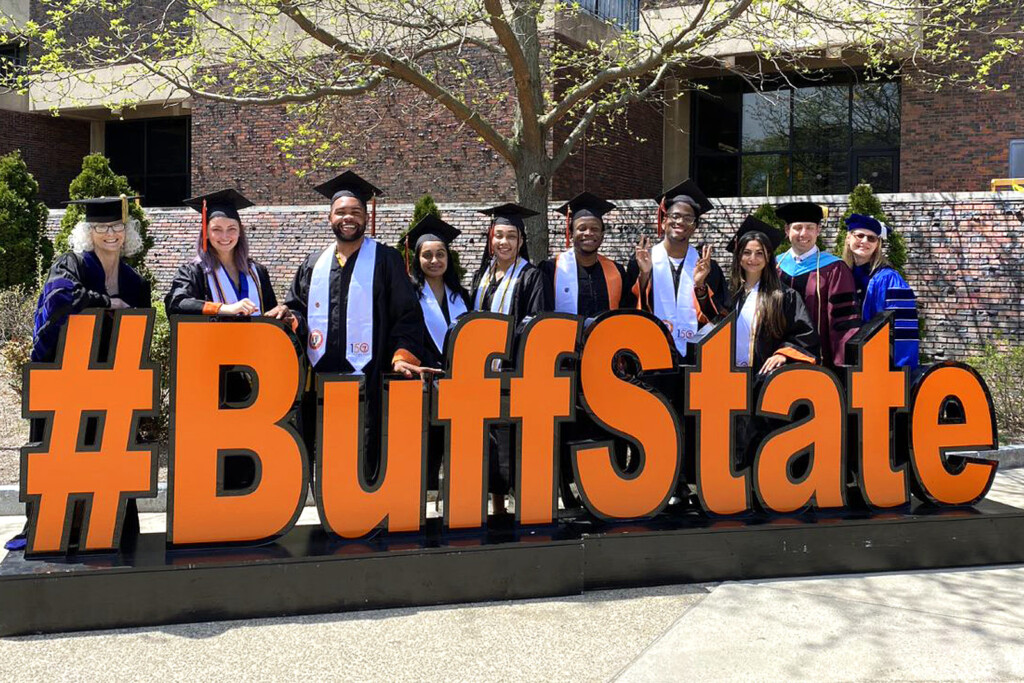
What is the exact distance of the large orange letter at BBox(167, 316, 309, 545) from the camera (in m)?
4.14

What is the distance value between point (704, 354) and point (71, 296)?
3.00m

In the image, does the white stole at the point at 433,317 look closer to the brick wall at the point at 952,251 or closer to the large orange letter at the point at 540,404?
the large orange letter at the point at 540,404

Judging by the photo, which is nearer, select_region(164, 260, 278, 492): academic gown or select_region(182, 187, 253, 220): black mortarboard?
select_region(164, 260, 278, 492): academic gown

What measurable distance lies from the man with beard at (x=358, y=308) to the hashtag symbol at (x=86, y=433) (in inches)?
34.2

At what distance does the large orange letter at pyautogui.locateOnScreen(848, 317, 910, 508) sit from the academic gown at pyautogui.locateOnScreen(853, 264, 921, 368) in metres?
0.33

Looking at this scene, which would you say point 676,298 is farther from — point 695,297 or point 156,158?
point 156,158

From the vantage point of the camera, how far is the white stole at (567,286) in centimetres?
548

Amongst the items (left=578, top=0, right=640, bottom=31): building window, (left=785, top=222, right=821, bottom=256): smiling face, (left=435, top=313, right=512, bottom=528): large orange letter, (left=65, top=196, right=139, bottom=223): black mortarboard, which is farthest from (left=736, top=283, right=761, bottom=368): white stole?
(left=578, top=0, right=640, bottom=31): building window

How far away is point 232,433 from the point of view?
4.19 meters

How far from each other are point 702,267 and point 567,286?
2.53 feet

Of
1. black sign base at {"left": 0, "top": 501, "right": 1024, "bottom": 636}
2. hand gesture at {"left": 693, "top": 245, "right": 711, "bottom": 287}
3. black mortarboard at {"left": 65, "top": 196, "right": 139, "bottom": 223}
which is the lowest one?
black sign base at {"left": 0, "top": 501, "right": 1024, "bottom": 636}

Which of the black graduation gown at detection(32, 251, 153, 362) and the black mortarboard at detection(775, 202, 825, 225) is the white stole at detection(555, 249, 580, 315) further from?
the black graduation gown at detection(32, 251, 153, 362)

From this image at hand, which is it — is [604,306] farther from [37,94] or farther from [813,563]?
[37,94]

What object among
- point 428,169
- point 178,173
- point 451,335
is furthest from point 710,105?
point 451,335
